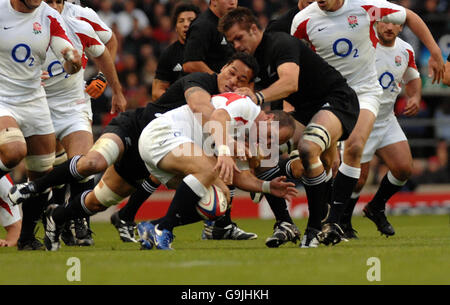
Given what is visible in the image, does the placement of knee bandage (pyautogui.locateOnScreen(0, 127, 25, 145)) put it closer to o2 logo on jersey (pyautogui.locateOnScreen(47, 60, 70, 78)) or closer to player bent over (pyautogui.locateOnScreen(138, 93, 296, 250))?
player bent over (pyautogui.locateOnScreen(138, 93, 296, 250))

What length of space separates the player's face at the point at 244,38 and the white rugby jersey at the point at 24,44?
1.53 m

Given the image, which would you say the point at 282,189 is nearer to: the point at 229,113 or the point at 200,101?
the point at 229,113

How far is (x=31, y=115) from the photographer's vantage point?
27.2 ft

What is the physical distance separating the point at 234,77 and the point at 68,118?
2.37 m

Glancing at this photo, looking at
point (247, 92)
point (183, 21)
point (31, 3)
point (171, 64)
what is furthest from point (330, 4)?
point (31, 3)

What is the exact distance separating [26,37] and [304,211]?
29.9 feet

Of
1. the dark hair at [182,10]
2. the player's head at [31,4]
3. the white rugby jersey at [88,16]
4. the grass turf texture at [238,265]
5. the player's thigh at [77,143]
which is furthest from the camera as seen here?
the dark hair at [182,10]

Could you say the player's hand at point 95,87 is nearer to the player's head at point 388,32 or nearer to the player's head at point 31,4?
the player's head at point 31,4

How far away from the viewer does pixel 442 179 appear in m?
17.4

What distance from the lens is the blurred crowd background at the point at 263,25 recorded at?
17078 millimetres

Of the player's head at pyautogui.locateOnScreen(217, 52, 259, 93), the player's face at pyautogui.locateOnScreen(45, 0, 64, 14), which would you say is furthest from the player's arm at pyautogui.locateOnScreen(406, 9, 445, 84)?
the player's face at pyautogui.locateOnScreen(45, 0, 64, 14)

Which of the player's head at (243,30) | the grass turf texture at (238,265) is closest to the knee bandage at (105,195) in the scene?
the grass turf texture at (238,265)

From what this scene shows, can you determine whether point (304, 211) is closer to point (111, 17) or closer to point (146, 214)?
point (146, 214)

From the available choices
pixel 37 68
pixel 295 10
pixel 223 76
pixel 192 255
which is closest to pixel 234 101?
pixel 223 76
